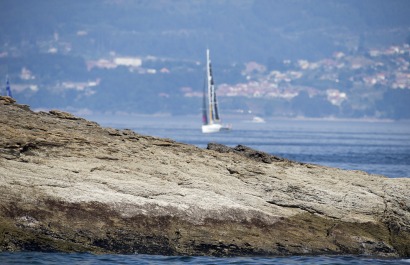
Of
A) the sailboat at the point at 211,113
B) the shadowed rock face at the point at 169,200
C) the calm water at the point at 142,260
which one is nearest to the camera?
the calm water at the point at 142,260

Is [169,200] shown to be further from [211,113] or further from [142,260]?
[211,113]

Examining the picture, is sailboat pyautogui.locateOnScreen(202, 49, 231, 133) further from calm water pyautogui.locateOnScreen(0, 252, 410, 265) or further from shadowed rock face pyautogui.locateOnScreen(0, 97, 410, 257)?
calm water pyautogui.locateOnScreen(0, 252, 410, 265)

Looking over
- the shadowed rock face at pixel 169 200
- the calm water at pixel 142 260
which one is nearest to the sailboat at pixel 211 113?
the shadowed rock face at pixel 169 200

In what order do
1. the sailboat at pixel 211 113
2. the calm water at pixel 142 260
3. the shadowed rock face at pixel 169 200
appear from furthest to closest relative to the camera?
the sailboat at pixel 211 113
the shadowed rock face at pixel 169 200
the calm water at pixel 142 260

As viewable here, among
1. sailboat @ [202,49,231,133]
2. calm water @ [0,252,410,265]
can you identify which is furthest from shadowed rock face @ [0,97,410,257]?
sailboat @ [202,49,231,133]

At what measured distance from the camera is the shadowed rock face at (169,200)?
22250 millimetres

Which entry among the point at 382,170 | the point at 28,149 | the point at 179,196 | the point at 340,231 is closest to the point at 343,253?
the point at 340,231

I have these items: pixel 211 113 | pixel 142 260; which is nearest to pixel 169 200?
pixel 142 260

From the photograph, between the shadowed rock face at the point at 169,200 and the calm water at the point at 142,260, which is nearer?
the calm water at the point at 142,260

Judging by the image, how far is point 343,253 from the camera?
2359cm

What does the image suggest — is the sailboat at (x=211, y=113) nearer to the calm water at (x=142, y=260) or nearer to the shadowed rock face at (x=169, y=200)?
the shadowed rock face at (x=169, y=200)

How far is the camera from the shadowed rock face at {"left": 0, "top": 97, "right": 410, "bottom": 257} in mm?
22250

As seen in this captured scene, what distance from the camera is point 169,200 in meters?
22.9

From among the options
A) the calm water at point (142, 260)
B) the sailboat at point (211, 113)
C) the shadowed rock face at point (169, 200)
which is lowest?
the calm water at point (142, 260)
